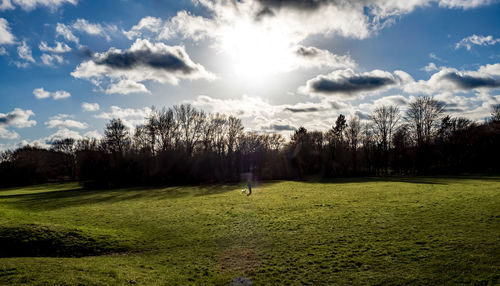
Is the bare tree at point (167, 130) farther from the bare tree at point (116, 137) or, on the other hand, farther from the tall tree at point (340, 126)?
the tall tree at point (340, 126)

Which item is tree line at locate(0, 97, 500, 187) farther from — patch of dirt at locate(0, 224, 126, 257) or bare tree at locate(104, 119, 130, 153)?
patch of dirt at locate(0, 224, 126, 257)

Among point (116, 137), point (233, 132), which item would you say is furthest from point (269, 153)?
point (116, 137)

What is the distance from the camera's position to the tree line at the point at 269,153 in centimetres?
6200

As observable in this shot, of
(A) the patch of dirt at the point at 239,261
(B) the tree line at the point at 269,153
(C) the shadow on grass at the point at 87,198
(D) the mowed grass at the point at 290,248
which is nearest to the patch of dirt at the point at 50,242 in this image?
(D) the mowed grass at the point at 290,248

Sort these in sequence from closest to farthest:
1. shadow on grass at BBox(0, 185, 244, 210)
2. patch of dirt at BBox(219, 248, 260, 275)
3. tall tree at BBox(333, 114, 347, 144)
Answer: patch of dirt at BBox(219, 248, 260, 275) < shadow on grass at BBox(0, 185, 244, 210) < tall tree at BBox(333, 114, 347, 144)

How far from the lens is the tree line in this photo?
203 ft

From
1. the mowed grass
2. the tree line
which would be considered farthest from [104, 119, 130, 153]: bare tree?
the mowed grass

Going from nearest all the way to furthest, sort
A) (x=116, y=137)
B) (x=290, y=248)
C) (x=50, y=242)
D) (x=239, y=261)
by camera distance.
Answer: (x=239, y=261)
(x=290, y=248)
(x=50, y=242)
(x=116, y=137)

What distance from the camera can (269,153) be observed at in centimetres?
7538

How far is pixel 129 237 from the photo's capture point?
16.4 meters

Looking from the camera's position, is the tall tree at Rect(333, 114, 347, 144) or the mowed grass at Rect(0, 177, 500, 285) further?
the tall tree at Rect(333, 114, 347, 144)

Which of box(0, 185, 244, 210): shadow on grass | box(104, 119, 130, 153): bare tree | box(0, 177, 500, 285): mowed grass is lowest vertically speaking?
box(0, 185, 244, 210): shadow on grass

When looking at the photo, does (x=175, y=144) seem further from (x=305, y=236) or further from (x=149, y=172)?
(x=305, y=236)

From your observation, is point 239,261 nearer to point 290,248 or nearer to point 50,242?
point 290,248
